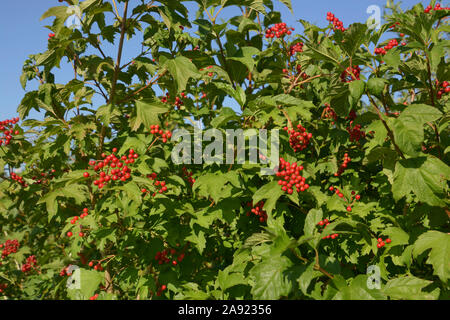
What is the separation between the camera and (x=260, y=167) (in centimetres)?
306

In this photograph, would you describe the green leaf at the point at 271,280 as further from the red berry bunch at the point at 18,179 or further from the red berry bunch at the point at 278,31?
the red berry bunch at the point at 18,179

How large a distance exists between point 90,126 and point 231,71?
1.59m

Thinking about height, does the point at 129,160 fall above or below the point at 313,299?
above

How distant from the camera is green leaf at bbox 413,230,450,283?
7.42 ft

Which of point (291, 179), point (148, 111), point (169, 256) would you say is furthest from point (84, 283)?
point (291, 179)

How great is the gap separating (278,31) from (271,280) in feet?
9.97

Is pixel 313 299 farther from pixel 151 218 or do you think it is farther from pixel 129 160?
pixel 129 160

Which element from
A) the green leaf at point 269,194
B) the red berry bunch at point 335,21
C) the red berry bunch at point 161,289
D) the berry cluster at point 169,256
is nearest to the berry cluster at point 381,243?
the green leaf at point 269,194

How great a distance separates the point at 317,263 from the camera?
91.3 inches

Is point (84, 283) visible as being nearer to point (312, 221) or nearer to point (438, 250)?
point (312, 221)

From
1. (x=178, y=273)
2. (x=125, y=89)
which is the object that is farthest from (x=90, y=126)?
(x=178, y=273)

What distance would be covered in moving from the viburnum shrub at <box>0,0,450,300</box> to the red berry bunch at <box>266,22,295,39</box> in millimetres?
16

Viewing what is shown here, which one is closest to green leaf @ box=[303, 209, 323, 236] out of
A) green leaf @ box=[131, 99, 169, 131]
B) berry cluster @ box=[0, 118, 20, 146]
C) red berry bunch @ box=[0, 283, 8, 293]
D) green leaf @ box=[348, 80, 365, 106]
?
green leaf @ box=[348, 80, 365, 106]

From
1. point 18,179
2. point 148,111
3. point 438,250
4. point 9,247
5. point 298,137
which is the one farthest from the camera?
point 9,247
